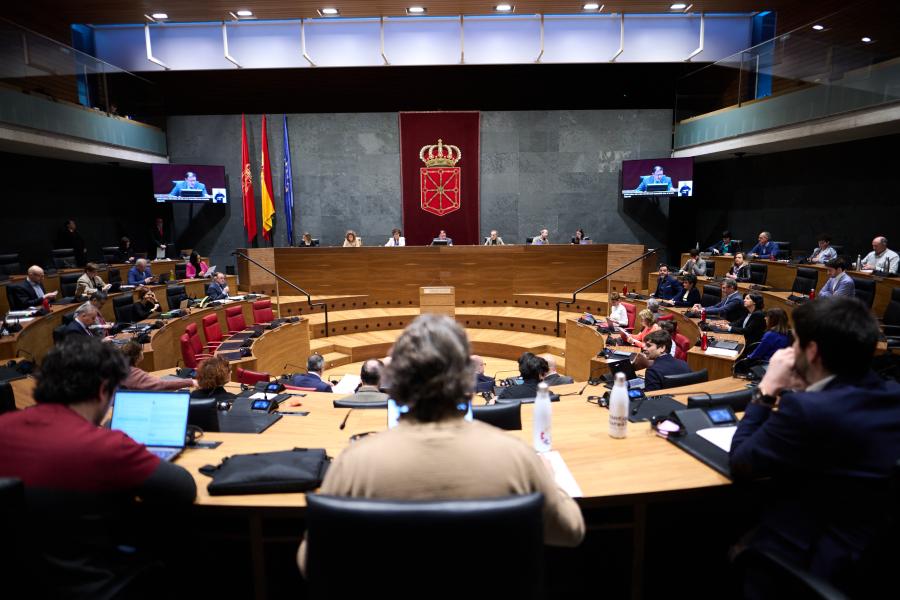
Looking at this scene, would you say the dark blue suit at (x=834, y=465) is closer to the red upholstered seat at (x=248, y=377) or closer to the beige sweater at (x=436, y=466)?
the beige sweater at (x=436, y=466)

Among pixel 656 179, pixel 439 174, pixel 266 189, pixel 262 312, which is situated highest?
pixel 439 174

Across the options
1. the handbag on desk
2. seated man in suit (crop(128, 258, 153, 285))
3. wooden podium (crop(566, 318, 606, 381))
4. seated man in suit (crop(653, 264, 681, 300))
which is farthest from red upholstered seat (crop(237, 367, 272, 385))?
seated man in suit (crop(653, 264, 681, 300))

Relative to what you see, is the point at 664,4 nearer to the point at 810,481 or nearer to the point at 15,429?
the point at 810,481

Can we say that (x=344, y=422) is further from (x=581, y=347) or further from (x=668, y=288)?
(x=668, y=288)

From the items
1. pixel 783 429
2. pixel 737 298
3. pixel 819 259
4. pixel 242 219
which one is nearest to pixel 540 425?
pixel 783 429

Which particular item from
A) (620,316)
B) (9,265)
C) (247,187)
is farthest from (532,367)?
(247,187)

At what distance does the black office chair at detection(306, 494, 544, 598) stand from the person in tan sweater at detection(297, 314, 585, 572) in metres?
0.07

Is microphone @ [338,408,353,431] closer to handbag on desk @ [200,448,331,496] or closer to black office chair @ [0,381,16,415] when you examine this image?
handbag on desk @ [200,448,331,496]

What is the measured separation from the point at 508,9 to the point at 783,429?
1040cm

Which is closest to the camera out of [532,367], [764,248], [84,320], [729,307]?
[532,367]

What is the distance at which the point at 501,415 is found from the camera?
2.39 m

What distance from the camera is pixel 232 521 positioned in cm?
226

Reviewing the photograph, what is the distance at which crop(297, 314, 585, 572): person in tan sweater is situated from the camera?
42.2 inches

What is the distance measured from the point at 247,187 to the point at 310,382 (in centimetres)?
883
